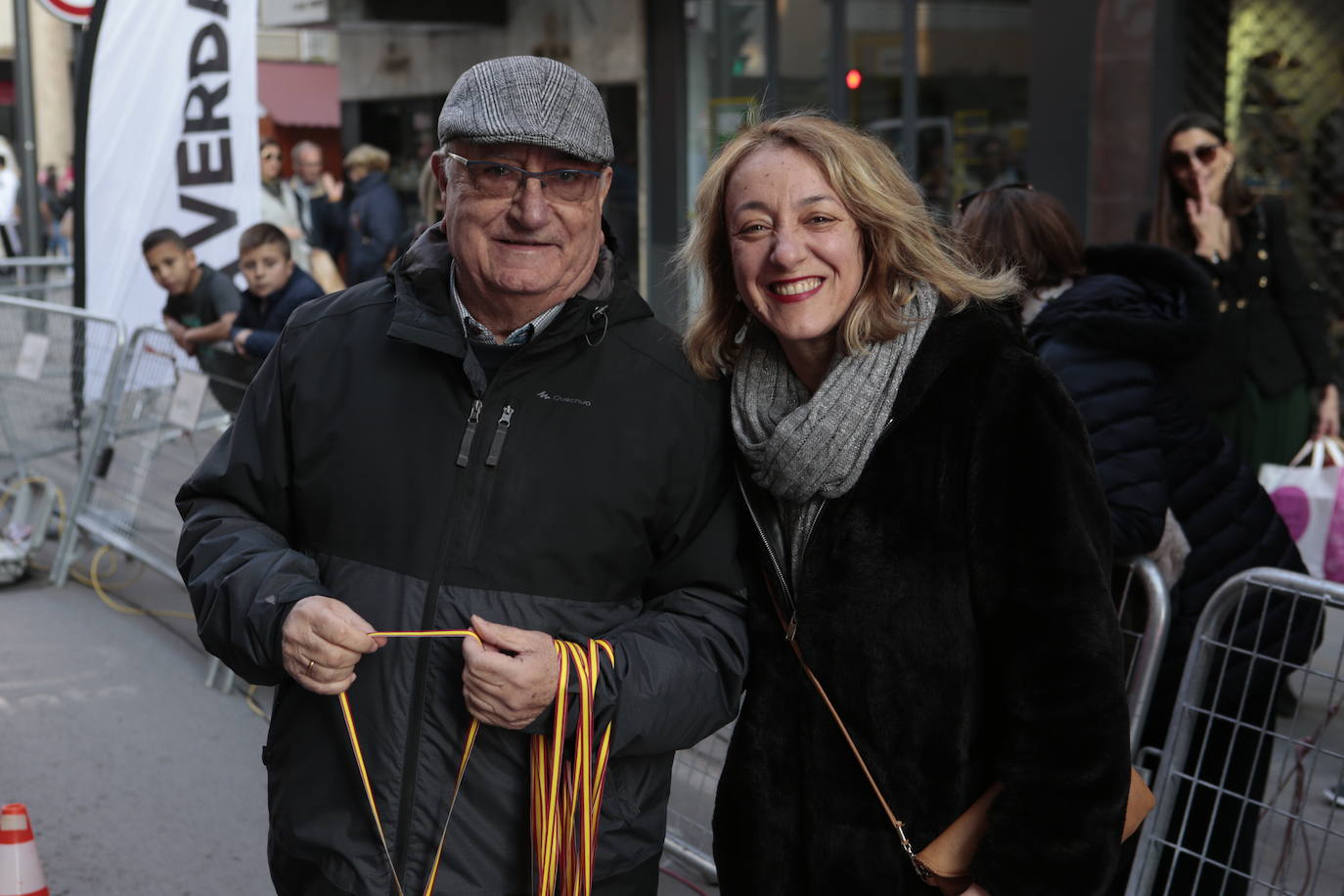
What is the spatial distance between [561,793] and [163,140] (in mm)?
6438

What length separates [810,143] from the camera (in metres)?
2.16

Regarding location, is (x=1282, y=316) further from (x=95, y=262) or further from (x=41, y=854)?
(x=95, y=262)

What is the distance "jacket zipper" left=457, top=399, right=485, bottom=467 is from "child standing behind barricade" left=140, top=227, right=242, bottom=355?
17.1ft

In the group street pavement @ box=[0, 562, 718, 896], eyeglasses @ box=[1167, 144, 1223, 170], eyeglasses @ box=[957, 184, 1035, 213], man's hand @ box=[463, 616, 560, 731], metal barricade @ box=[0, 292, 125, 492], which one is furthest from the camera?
metal barricade @ box=[0, 292, 125, 492]

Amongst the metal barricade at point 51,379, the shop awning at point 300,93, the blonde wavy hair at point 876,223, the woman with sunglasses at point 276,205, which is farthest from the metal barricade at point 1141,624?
the shop awning at point 300,93

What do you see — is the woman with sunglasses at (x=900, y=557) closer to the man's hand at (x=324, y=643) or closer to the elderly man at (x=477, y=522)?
the elderly man at (x=477, y=522)

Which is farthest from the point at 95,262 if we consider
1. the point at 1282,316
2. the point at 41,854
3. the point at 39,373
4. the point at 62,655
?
the point at 1282,316

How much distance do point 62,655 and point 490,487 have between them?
4637 millimetres

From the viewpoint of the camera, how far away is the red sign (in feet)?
30.2

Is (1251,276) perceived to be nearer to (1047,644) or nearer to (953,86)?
(1047,644)

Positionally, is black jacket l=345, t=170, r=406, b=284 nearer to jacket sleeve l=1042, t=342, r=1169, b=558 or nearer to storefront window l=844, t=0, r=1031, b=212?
storefront window l=844, t=0, r=1031, b=212

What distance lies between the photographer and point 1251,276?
191 inches

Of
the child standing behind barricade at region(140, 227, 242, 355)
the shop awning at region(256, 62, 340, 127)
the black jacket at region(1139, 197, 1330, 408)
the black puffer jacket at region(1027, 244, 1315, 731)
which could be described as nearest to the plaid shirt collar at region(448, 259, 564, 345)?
the black puffer jacket at region(1027, 244, 1315, 731)

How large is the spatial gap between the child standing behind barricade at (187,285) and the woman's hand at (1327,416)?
489 centimetres
